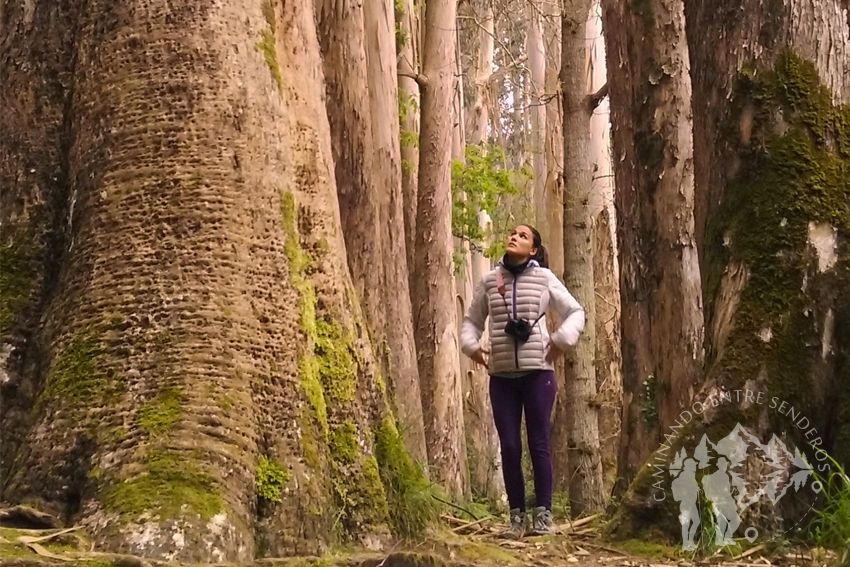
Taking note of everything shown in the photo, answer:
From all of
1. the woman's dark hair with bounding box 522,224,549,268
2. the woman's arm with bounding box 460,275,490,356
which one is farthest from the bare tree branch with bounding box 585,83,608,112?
the woman's arm with bounding box 460,275,490,356

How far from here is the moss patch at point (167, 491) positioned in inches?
129

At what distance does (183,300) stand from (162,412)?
485 millimetres

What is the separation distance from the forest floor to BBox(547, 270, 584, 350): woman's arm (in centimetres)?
120

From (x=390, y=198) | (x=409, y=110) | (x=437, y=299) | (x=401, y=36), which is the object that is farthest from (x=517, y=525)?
(x=401, y=36)

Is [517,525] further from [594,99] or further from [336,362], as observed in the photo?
[594,99]

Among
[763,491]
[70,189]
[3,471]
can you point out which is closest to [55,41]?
[70,189]

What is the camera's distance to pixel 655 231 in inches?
289

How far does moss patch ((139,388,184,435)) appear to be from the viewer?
11.5ft

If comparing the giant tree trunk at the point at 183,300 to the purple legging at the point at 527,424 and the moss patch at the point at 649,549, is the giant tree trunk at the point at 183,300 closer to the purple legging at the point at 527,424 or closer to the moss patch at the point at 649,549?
the moss patch at the point at 649,549

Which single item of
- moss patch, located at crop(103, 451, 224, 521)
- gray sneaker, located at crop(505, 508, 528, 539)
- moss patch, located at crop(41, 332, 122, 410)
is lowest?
gray sneaker, located at crop(505, 508, 528, 539)

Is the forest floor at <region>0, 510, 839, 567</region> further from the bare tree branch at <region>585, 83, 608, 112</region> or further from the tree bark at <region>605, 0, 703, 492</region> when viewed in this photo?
the bare tree branch at <region>585, 83, 608, 112</region>

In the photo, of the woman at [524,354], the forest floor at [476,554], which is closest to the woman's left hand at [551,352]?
the woman at [524,354]

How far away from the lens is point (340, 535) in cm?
395

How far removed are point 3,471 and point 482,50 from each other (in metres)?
20.4
